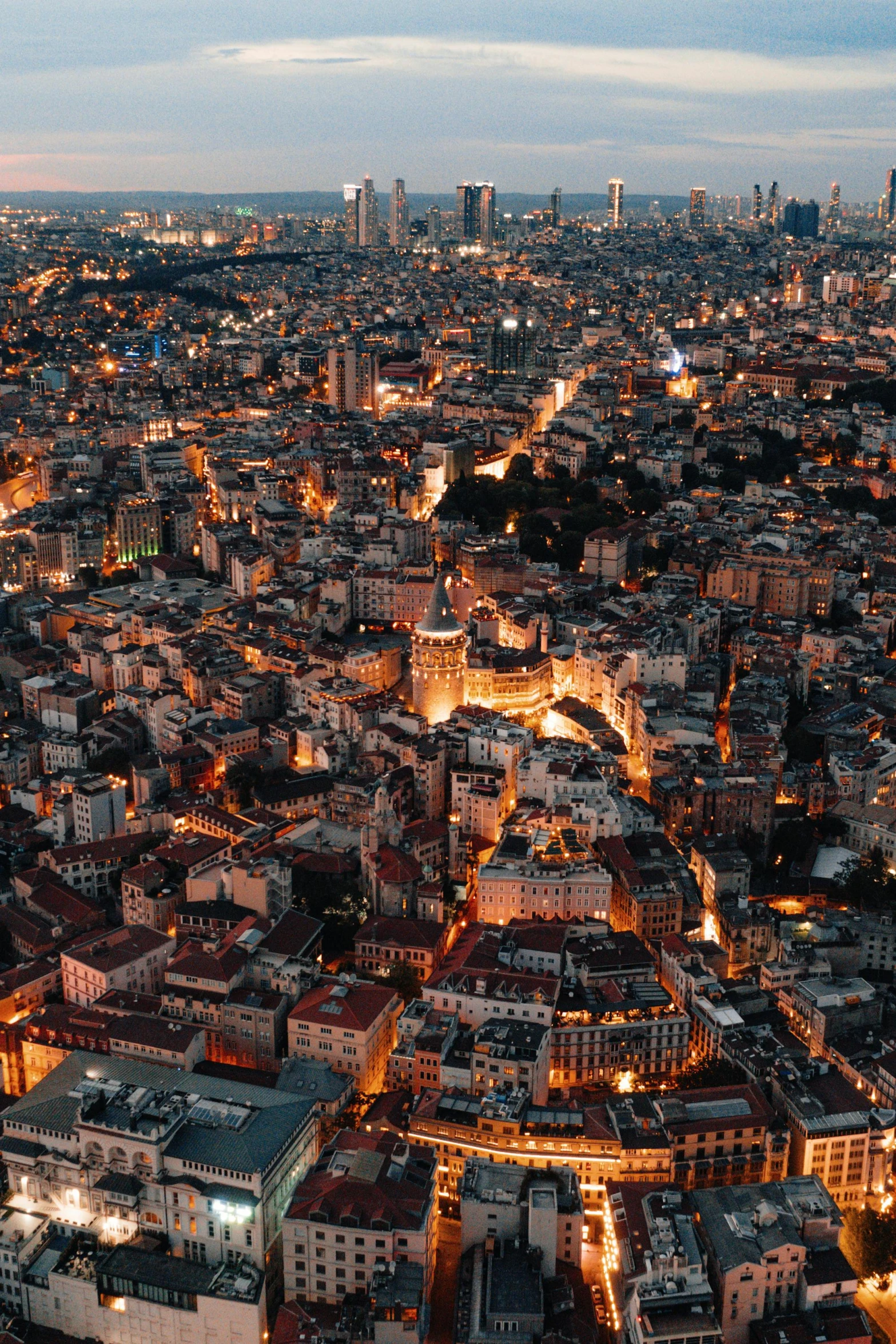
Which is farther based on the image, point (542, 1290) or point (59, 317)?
point (59, 317)

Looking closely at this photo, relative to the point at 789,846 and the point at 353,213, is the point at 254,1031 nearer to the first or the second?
the point at 789,846

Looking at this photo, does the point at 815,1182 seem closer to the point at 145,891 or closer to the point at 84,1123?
the point at 84,1123

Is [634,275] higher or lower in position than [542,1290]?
higher

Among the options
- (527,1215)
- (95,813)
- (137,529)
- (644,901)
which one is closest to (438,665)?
(95,813)

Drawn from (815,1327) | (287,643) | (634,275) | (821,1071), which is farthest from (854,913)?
(634,275)

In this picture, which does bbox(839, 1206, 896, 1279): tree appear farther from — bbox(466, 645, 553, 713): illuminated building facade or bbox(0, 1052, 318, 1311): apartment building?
bbox(466, 645, 553, 713): illuminated building facade
